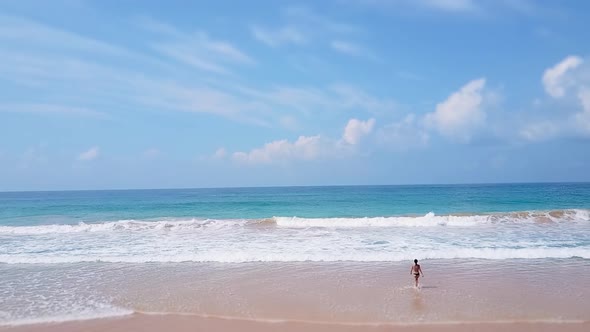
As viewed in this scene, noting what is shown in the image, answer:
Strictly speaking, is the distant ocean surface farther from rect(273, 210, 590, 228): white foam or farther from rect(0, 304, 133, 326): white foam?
rect(0, 304, 133, 326): white foam

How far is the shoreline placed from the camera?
7547 millimetres

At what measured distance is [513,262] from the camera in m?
12.9

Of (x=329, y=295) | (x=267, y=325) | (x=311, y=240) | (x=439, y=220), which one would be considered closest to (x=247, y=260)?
(x=311, y=240)

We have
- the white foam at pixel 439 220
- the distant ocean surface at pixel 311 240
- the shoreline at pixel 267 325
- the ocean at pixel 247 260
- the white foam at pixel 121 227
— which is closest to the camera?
the shoreline at pixel 267 325

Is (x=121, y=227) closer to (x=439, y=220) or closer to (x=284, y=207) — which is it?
(x=439, y=220)

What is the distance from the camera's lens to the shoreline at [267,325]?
297 inches

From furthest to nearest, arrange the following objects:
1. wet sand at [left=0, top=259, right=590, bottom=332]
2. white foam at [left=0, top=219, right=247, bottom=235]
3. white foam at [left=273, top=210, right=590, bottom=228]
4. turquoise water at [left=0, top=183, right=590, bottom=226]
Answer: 1. turquoise water at [left=0, top=183, right=590, bottom=226]
2. white foam at [left=273, top=210, right=590, bottom=228]
3. white foam at [left=0, top=219, right=247, bottom=235]
4. wet sand at [left=0, top=259, right=590, bottom=332]

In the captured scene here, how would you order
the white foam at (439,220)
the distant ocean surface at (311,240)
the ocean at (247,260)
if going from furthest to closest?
the white foam at (439,220)
the distant ocean surface at (311,240)
the ocean at (247,260)

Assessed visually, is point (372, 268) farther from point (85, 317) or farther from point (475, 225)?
point (475, 225)

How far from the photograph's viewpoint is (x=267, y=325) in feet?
25.6

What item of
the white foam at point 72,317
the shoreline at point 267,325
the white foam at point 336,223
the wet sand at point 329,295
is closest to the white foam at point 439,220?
the white foam at point 336,223

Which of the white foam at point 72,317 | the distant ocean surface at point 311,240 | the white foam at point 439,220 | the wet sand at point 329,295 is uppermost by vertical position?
the white foam at point 439,220

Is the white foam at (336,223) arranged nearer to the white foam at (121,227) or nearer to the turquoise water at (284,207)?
the white foam at (121,227)

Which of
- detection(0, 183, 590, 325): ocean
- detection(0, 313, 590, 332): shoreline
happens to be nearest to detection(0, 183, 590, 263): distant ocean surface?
detection(0, 183, 590, 325): ocean
